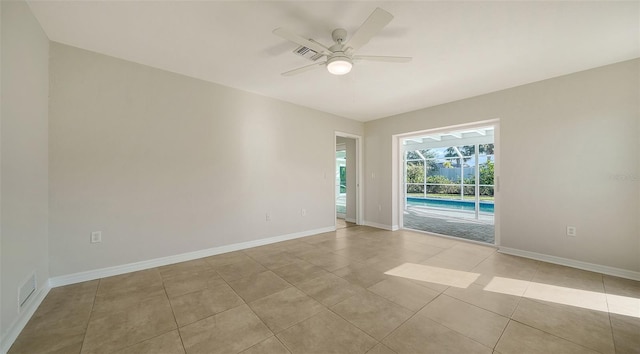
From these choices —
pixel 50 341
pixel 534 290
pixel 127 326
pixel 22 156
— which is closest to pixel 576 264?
pixel 534 290

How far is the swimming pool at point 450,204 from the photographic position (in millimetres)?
8578

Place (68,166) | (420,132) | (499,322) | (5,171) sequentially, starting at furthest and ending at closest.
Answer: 1. (420,132)
2. (68,166)
3. (499,322)
4. (5,171)

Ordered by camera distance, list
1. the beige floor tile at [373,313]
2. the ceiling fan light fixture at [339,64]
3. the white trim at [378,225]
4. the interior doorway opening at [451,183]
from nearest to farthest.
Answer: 1. the beige floor tile at [373,313]
2. the ceiling fan light fixture at [339,64]
3. the white trim at [378,225]
4. the interior doorway opening at [451,183]

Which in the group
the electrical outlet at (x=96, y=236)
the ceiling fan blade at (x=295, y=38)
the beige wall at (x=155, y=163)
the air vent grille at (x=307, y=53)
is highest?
the air vent grille at (x=307, y=53)

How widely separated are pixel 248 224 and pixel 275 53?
2.60m

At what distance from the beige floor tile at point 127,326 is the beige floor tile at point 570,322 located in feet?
9.59

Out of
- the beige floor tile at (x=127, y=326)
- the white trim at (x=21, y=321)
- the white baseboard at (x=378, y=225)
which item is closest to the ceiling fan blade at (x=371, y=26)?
the beige floor tile at (x=127, y=326)

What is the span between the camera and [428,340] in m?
1.60

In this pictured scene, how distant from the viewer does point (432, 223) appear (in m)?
5.87

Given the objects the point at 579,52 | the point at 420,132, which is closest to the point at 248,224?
the point at 420,132

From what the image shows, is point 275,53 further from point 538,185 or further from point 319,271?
point 538,185

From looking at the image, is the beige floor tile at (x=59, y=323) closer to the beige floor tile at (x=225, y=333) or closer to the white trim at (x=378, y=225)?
the beige floor tile at (x=225, y=333)

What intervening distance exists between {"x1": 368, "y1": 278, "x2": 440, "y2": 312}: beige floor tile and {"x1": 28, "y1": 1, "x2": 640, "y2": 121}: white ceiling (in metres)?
2.59

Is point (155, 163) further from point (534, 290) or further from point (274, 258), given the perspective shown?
point (534, 290)
